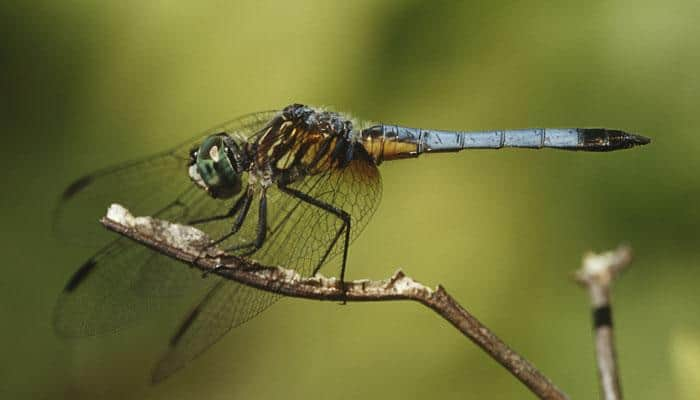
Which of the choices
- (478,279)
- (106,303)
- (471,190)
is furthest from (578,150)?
(106,303)

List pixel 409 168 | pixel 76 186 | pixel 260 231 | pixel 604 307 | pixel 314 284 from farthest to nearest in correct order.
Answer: pixel 409 168
pixel 76 186
pixel 260 231
pixel 314 284
pixel 604 307

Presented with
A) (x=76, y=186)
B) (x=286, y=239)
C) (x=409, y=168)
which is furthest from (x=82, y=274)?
(x=409, y=168)

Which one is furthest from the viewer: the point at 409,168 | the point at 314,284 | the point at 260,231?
the point at 409,168

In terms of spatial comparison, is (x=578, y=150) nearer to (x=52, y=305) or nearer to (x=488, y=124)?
(x=488, y=124)

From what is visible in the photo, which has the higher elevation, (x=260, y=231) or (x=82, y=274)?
(x=260, y=231)

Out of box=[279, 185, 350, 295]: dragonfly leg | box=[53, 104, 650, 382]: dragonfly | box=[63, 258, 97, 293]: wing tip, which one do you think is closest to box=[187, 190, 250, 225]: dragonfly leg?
box=[53, 104, 650, 382]: dragonfly

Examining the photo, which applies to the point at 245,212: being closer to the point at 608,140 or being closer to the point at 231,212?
the point at 231,212

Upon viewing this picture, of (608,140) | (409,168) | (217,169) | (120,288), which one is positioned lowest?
(120,288)
